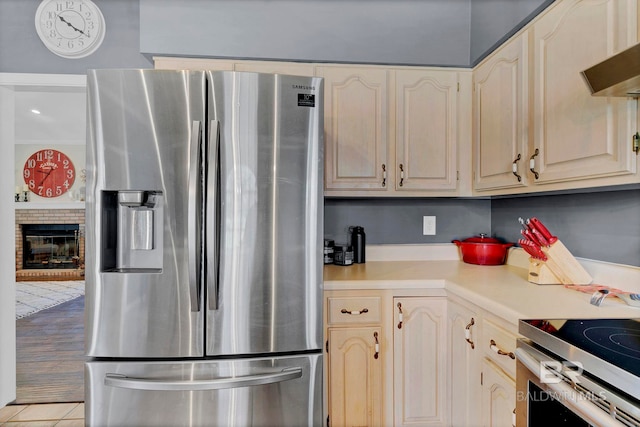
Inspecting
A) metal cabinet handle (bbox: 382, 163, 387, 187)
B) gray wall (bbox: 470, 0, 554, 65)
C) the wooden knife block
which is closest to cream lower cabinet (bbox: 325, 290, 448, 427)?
the wooden knife block

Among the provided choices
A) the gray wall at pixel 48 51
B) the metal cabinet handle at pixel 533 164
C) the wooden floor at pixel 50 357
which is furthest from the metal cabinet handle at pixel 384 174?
the wooden floor at pixel 50 357

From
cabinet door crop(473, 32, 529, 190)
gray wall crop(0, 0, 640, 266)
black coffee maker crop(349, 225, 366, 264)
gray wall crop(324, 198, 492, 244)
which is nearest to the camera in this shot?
cabinet door crop(473, 32, 529, 190)

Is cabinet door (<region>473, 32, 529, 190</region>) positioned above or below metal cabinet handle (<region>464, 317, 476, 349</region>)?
above

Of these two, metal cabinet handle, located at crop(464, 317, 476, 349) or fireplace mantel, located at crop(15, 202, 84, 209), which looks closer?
metal cabinet handle, located at crop(464, 317, 476, 349)

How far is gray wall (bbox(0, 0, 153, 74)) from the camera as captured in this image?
2059 mm

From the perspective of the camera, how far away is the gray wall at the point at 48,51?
81.0 inches

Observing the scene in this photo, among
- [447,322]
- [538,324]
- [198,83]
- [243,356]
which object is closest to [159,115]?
[198,83]

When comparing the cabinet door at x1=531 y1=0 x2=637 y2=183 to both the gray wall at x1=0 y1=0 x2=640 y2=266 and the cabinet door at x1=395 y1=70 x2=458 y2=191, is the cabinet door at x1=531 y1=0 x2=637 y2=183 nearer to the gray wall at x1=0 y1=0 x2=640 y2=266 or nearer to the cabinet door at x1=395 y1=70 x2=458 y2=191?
the gray wall at x1=0 y1=0 x2=640 y2=266

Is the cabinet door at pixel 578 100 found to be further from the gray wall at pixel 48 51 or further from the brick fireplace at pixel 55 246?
the brick fireplace at pixel 55 246

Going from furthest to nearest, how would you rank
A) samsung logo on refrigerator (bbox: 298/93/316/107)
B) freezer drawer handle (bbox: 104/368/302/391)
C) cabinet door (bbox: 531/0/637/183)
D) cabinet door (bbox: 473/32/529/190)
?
1. cabinet door (bbox: 473/32/529/190)
2. samsung logo on refrigerator (bbox: 298/93/316/107)
3. freezer drawer handle (bbox: 104/368/302/391)
4. cabinet door (bbox: 531/0/637/183)

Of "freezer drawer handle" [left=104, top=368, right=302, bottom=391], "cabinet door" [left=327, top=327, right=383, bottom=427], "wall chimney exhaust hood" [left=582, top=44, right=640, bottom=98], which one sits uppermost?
"wall chimney exhaust hood" [left=582, top=44, right=640, bottom=98]

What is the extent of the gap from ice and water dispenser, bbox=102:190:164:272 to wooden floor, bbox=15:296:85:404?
171 cm

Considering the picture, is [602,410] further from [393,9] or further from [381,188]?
[393,9]

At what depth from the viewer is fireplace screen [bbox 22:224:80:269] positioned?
6.82m
